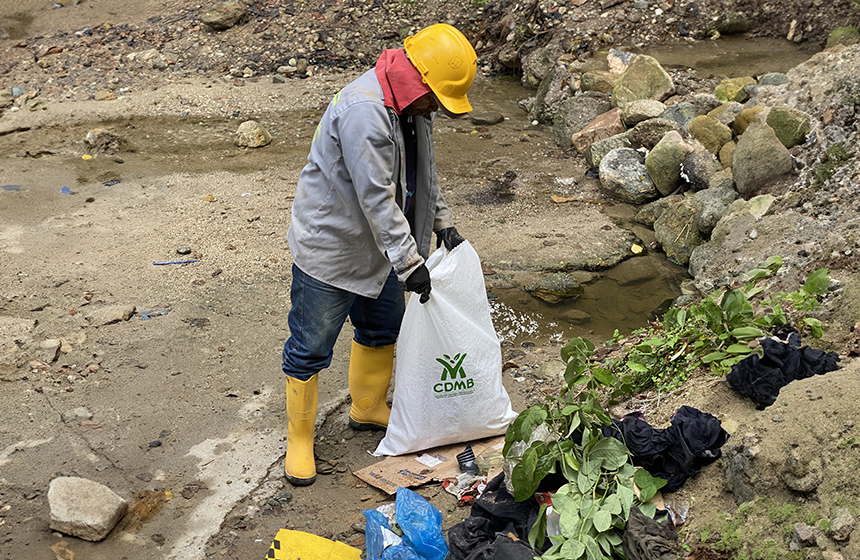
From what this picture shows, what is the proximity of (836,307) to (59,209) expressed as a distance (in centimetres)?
493

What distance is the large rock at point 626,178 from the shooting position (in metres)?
5.48

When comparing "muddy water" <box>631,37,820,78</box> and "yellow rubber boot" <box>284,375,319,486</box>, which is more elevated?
"yellow rubber boot" <box>284,375,319,486</box>

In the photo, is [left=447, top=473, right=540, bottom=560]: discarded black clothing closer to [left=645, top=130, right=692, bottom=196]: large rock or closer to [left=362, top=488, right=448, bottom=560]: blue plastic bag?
[left=362, top=488, right=448, bottom=560]: blue plastic bag

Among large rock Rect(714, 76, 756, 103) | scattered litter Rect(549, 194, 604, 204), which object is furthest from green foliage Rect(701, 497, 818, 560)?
large rock Rect(714, 76, 756, 103)

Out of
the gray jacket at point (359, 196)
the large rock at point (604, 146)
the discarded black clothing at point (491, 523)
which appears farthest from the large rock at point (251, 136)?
the discarded black clothing at point (491, 523)

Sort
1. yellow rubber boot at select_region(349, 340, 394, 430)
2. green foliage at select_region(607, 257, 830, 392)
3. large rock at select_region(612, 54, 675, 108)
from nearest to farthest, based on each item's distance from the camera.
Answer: green foliage at select_region(607, 257, 830, 392) < yellow rubber boot at select_region(349, 340, 394, 430) < large rock at select_region(612, 54, 675, 108)

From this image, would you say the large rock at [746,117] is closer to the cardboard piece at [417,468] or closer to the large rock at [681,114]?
the large rock at [681,114]

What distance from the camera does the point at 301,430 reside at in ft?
9.35

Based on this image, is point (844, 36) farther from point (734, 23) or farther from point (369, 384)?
point (369, 384)

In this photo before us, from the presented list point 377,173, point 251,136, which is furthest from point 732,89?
point 377,173

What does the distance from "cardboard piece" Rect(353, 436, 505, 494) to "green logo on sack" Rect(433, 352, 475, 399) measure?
11.0 inches

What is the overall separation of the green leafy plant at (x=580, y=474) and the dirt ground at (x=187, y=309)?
25 cm

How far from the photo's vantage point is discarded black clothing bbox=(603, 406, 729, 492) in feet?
7.54

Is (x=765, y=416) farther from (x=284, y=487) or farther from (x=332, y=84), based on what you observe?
(x=332, y=84)
